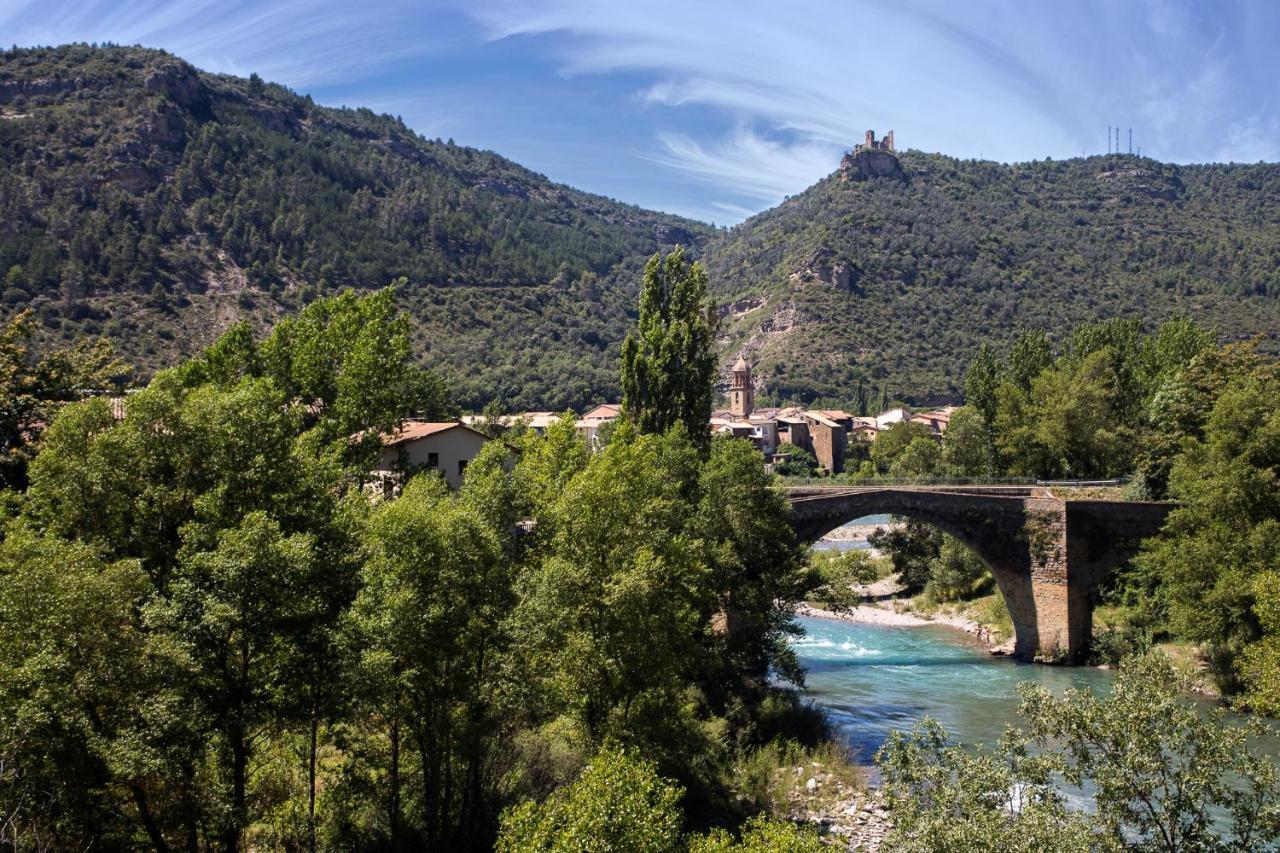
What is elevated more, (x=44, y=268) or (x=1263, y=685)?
(x=44, y=268)

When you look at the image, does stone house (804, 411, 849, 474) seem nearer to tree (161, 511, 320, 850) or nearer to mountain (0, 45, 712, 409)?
mountain (0, 45, 712, 409)

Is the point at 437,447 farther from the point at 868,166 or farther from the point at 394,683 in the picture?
the point at 868,166

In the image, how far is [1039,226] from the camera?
14025 centimetres

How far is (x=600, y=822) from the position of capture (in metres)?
9.01

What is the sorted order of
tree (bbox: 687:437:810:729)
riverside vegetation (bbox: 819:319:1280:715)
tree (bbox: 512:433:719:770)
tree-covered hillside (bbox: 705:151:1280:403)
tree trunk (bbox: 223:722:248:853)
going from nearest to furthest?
1. tree trunk (bbox: 223:722:248:853)
2. tree (bbox: 512:433:719:770)
3. tree (bbox: 687:437:810:729)
4. riverside vegetation (bbox: 819:319:1280:715)
5. tree-covered hillside (bbox: 705:151:1280:403)

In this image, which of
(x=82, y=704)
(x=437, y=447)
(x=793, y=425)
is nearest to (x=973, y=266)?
(x=793, y=425)

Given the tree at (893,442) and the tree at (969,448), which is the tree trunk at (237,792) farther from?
the tree at (893,442)

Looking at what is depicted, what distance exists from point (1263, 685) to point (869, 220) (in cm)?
12955

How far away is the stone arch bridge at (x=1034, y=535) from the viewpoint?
30.9m

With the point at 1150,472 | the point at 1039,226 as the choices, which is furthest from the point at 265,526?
the point at 1039,226

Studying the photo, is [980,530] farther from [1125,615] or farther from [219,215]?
[219,215]

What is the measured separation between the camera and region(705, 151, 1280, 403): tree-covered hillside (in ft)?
357

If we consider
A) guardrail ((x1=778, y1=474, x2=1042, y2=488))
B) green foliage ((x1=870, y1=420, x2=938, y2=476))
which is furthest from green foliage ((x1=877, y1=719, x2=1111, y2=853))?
green foliage ((x1=870, y1=420, x2=938, y2=476))

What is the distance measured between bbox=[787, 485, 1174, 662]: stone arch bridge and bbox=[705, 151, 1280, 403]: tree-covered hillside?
2891 inches
